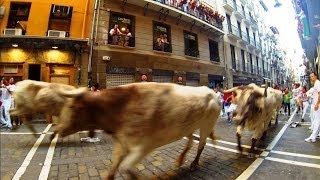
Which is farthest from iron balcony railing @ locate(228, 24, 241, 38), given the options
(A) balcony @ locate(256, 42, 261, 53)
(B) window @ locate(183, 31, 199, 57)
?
(B) window @ locate(183, 31, 199, 57)

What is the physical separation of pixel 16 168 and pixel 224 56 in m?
1.89

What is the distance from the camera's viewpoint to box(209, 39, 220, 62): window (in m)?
2.44

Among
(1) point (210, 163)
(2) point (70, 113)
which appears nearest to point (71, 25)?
(2) point (70, 113)

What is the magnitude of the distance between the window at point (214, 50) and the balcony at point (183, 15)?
0.35 feet

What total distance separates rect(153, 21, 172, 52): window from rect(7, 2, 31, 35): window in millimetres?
861

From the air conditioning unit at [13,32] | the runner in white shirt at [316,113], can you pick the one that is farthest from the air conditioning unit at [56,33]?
the runner in white shirt at [316,113]

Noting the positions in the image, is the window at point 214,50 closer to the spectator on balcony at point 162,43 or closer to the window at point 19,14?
the spectator on balcony at point 162,43

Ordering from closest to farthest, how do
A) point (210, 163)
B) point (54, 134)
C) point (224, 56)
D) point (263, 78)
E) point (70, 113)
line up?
1. point (54, 134)
2. point (70, 113)
3. point (224, 56)
4. point (263, 78)
5. point (210, 163)

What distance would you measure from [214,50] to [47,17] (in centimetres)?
157

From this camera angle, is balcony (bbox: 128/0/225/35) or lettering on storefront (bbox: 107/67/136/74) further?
balcony (bbox: 128/0/225/35)

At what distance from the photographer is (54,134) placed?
1.22 m

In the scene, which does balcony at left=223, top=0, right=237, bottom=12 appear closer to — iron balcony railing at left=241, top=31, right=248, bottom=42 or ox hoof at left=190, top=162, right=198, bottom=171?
iron balcony railing at left=241, top=31, right=248, bottom=42

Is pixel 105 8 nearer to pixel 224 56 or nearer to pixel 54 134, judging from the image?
pixel 54 134

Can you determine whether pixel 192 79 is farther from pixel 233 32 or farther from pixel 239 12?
pixel 239 12
